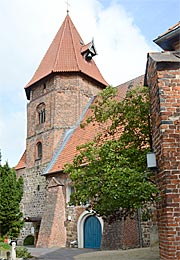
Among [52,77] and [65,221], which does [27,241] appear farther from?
[52,77]

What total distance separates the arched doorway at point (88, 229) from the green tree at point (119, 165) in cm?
1070

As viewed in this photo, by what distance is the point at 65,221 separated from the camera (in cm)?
2048

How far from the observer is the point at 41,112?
2703 centimetres

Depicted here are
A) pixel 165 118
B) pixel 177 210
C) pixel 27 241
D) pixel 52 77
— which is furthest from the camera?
pixel 52 77

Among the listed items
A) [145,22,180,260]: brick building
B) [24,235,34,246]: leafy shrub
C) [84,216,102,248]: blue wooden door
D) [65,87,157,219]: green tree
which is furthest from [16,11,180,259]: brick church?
[145,22,180,260]: brick building

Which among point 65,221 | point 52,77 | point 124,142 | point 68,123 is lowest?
point 65,221

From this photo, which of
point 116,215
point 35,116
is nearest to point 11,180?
point 35,116

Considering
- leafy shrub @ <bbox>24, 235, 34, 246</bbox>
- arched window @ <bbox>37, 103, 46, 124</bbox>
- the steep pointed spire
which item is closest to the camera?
leafy shrub @ <bbox>24, 235, 34, 246</bbox>

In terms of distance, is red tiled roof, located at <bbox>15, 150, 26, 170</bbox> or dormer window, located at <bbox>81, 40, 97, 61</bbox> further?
dormer window, located at <bbox>81, 40, 97, 61</bbox>

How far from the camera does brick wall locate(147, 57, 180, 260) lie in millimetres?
5457

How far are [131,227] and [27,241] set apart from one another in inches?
447

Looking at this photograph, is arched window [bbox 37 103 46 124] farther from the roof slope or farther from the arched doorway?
the arched doorway

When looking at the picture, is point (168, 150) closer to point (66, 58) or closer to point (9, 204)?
point (9, 204)

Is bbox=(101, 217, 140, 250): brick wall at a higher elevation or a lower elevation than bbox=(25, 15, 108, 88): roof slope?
lower
